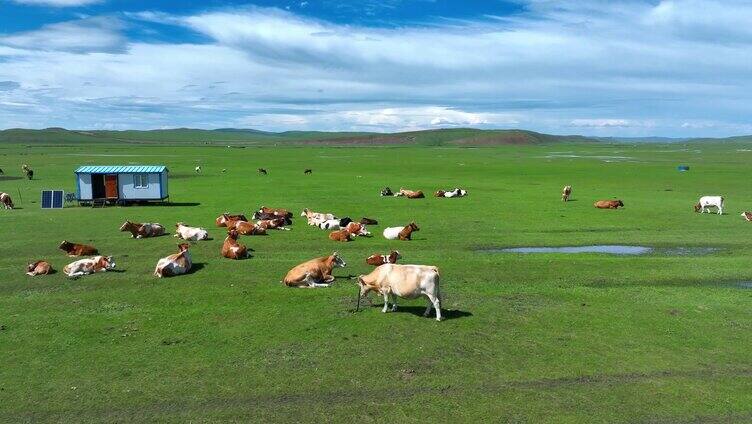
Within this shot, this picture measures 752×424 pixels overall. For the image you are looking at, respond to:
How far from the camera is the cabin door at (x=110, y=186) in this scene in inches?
1489

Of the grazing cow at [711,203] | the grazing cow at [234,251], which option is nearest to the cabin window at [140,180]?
the grazing cow at [234,251]

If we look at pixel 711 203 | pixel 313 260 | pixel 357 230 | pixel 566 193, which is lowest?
pixel 357 230

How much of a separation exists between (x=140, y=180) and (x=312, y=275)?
82.1 ft

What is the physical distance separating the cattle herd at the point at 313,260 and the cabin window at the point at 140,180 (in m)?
9.76

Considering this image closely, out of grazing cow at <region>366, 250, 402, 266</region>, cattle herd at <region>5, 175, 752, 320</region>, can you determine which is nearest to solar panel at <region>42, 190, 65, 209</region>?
cattle herd at <region>5, 175, 752, 320</region>

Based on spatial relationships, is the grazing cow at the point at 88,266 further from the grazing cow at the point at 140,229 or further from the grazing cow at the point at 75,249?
the grazing cow at the point at 140,229

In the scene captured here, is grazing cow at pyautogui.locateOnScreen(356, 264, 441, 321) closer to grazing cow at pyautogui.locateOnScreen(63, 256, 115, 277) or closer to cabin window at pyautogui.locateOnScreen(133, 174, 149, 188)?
grazing cow at pyautogui.locateOnScreen(63, 256, 115, 277)

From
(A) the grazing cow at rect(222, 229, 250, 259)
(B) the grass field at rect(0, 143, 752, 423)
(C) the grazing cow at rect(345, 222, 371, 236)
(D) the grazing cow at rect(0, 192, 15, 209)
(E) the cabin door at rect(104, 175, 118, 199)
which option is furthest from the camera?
(E) the cabin door at rect(104, 175, 118, 199)

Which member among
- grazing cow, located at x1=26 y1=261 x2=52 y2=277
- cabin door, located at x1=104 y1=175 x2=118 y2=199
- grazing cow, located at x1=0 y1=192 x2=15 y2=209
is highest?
cabin door, located at x1=104 y1=175 x2=118 y2=199

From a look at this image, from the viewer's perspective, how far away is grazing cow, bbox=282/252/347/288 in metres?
17.3

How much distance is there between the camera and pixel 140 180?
38.2 meters

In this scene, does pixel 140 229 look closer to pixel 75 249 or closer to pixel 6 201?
pixel 75 249

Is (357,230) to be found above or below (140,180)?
below

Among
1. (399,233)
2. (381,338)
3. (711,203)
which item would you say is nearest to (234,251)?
(399,233)
